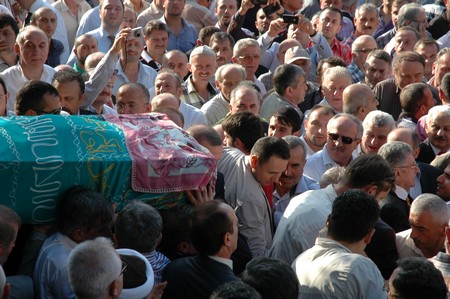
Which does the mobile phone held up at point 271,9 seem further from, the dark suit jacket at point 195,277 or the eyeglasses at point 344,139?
the dark suit jacket at point 195,277

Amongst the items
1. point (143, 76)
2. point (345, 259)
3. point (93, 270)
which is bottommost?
point (143, 76)

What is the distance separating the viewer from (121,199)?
220 inches

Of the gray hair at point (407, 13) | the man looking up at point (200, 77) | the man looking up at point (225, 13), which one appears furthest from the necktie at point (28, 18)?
the gray hair at point (407, 13)

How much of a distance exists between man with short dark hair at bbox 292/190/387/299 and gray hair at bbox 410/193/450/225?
954 mm

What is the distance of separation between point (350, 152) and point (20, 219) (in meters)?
3.49

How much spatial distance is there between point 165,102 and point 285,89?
4.80 ft

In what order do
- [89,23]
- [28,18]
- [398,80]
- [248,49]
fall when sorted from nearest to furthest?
[398,80] → [248,49] → [28,18] → [89,23]

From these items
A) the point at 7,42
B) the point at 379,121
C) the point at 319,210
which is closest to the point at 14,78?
the point at 7,42

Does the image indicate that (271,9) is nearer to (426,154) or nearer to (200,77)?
(200,77)

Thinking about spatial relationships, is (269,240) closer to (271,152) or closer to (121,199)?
(271,152)

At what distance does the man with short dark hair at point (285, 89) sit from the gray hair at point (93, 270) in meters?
4.98

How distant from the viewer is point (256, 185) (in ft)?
21.5

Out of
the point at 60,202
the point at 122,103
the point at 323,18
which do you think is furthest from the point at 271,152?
the point at 323,18

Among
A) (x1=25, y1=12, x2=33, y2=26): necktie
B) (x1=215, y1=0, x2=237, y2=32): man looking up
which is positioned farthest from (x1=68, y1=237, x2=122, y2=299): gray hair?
(x1=215, y1=0, x2=237, y2=32): man looking up
